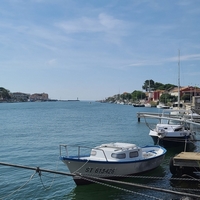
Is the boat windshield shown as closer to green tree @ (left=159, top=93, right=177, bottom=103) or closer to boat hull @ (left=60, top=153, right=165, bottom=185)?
boat hull @ (left=60, top=153, right=165, bottom=185)

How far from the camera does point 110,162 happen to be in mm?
18719

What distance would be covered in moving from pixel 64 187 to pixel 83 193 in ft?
5.81

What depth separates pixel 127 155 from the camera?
20078 mm

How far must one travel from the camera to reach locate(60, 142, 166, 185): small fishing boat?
59.9 ft

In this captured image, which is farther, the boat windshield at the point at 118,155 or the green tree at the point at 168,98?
the green tree at the point at 168,98

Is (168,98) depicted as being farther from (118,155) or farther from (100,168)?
(100,168)

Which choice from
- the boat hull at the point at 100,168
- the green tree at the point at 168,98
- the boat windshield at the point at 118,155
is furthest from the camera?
the green tree at the point at 168,98

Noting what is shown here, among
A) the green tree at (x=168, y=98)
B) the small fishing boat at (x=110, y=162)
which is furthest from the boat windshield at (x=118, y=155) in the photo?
the green tree at (x=168, y=98)

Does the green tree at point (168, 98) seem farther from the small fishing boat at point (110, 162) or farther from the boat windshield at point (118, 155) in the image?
the boat windshield at point (118, 155)

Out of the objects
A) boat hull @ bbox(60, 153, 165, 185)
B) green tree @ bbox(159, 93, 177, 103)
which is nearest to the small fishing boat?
boat hull @ bbox(60, 153, 165, 185)

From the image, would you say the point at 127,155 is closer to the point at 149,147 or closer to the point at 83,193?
the point at 83,193

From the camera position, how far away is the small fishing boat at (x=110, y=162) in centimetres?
1827

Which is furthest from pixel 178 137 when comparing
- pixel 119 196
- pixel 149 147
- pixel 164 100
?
pixel 164 100

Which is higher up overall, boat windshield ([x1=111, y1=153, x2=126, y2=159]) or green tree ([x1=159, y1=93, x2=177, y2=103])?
green tree ([x1=159, y1=93, x2=177, y2=103])
